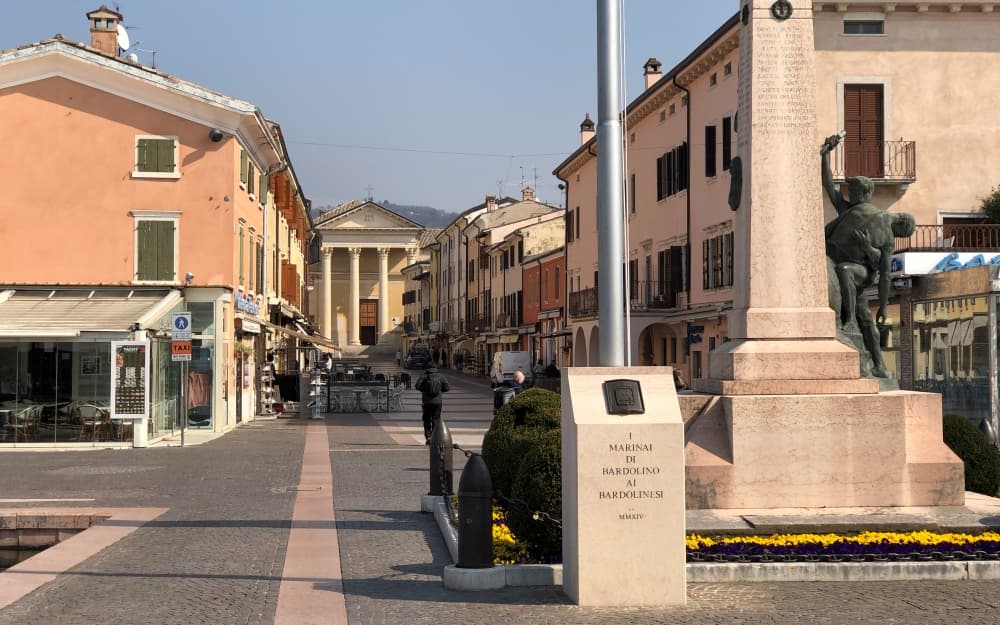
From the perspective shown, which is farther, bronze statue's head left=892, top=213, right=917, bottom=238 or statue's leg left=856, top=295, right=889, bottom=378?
bronze statue's head left=892, top=213, right=917, bottom=238

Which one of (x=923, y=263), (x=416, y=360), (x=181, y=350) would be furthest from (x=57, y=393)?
(x=416, y=360)

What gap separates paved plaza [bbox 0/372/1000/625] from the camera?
7.79m

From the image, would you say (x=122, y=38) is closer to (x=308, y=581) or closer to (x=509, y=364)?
(x=509, y=364)

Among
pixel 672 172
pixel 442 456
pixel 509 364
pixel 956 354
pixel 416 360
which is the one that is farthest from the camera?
pixel 416 360

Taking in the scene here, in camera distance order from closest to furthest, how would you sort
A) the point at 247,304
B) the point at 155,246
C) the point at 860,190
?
the point at 860,190 → the point at 155,246 → the point at 247,304

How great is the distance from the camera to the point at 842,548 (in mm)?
9008

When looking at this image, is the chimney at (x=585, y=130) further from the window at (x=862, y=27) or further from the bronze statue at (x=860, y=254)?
the bronze statue at (x=860, y=254)

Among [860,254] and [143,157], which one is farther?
[143,157]

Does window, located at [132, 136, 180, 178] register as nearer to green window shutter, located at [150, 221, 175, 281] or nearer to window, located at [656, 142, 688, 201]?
green window shutter, located at [150, 221, 175, 281]

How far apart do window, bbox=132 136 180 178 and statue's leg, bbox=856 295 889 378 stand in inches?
822

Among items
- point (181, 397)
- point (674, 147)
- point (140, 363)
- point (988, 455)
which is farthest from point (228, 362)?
point (988, 455)

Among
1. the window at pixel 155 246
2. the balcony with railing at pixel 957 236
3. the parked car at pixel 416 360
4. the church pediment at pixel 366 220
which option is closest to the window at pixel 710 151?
the balcony with railing at pixel 957 236

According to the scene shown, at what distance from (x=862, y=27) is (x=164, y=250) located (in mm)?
17443

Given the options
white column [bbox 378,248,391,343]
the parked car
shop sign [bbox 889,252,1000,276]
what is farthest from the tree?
white column [bbox 378,248,391,343]
